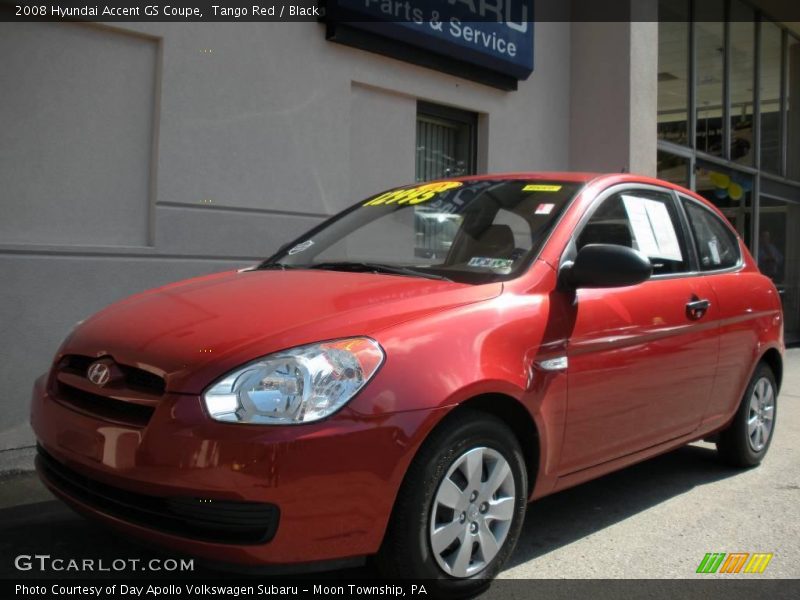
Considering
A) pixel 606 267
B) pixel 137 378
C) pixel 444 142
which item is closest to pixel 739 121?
pixel 444 142

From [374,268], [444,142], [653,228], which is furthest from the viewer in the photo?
[444,142]

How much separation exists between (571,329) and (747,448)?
2.20 meters

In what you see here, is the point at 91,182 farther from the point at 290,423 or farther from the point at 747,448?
the point at 747,448

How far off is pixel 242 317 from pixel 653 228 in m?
2.31

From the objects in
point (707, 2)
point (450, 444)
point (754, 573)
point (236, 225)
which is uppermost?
point (707, 2)

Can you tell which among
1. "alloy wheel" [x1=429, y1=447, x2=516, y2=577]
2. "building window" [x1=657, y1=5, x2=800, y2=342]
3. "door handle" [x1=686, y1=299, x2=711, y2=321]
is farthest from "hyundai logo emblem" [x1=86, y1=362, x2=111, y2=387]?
"building window" [x1=657, y1=5, x2=800, y2=342]

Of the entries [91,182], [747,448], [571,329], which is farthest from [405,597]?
[91,182]

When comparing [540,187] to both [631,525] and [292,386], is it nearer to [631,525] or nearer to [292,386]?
[631,525]

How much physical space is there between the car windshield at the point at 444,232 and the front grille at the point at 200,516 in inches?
49.7

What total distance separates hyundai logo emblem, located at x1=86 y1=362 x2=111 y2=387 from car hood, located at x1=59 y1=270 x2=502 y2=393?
0.05 m

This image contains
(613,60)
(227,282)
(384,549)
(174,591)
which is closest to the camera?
(384,549)

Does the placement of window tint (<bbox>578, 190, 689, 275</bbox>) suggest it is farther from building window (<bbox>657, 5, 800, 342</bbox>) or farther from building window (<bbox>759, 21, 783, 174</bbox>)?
building window (<bbox>759, 21, 783, 174</bbox>)

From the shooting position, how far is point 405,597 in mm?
2682

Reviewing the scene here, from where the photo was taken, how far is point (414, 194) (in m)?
4.13
